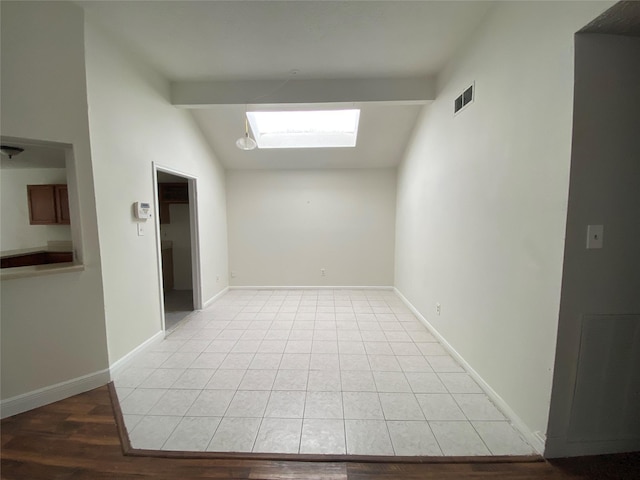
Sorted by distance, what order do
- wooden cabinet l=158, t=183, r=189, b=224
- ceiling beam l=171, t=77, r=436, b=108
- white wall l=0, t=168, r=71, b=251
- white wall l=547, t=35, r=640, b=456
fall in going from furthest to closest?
wooden cabinet l=158, t=183, r=189, b=224, white wall l=0, t=168, r=71, b=251, ceiling beam l=171, t=77, r=436, b=108, white wall l=547, t=35, r=640, b=456

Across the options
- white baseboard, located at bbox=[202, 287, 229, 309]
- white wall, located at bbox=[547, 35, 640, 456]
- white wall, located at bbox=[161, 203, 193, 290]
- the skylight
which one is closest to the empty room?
white wall, located at bbox=[547, 35, 640, 456]

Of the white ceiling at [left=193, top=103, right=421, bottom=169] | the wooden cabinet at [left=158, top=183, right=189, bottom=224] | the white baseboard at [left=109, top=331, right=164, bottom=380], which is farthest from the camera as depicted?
the wooden cabinet at [left=158, top=183, right=189, bottom=224]

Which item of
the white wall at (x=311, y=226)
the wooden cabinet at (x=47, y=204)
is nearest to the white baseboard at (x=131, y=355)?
A: the wooden cabinet at (x=47, y=204)

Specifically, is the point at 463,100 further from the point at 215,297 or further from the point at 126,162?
the point at 215,297

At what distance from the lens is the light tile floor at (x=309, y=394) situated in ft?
5.08

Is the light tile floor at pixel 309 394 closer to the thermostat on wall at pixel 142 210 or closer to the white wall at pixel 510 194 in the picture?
the white wall at pixel 510 194

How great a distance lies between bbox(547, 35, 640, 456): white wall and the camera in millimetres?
1238

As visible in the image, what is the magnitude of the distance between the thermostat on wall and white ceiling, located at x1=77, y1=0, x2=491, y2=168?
1440mm

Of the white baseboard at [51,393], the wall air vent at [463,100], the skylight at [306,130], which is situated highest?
the skylight at [306,130]

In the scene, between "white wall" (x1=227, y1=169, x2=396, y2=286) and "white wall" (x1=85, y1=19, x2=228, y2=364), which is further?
"white wall" (x1=227, y1=169, x2=396, y2=286)

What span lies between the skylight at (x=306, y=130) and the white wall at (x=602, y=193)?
287cm

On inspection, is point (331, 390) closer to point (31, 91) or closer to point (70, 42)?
point (31, 91)

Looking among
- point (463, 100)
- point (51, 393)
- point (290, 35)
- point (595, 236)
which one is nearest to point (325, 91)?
point (290, 35)

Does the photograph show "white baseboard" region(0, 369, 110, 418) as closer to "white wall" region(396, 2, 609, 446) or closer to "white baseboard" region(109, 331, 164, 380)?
"white baseboard" region(109, 331, 164, 380)
